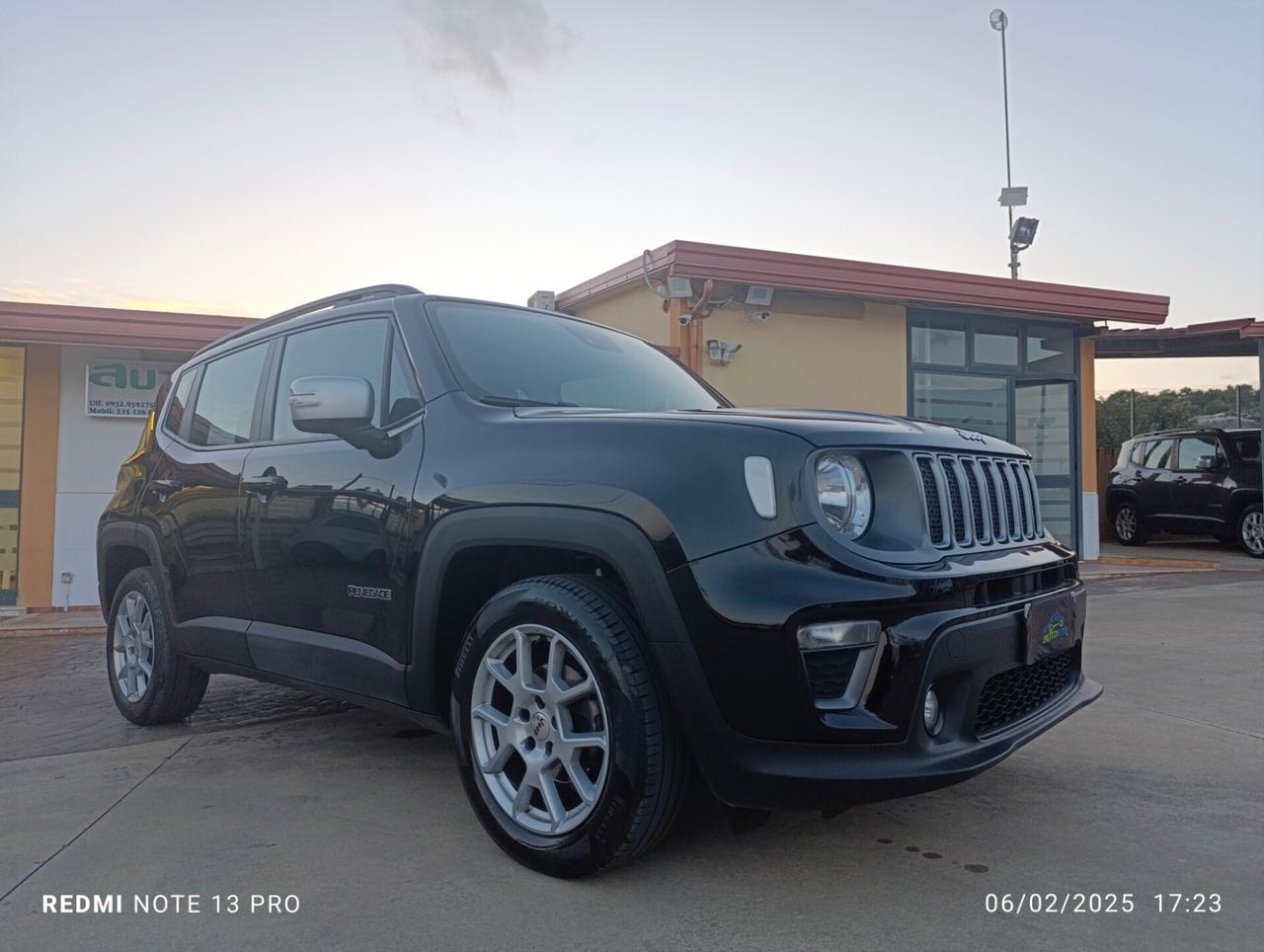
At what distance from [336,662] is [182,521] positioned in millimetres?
1324

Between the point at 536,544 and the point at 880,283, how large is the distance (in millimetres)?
8651

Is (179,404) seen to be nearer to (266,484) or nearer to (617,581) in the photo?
Result: (266,484)

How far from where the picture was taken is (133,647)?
4.72 m

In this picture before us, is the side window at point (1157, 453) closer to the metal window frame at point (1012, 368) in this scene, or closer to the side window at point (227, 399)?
the metal window frame at point (1012, 368)

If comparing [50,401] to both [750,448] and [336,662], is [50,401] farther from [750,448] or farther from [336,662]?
[750,448]

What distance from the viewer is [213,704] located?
531 cm

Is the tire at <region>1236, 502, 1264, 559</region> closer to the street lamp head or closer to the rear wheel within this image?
the rear wheel

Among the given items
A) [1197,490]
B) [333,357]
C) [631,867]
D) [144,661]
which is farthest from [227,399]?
[1197,490]

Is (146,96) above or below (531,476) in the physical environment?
above

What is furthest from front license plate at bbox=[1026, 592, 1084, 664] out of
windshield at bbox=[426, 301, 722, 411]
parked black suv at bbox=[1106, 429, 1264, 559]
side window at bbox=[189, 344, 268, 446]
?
parked black suv at bbox=[1106, 429, 1264, 559]

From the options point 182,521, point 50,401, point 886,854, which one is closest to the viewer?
point 886,854

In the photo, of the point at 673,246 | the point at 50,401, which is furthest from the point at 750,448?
the point at 50,401

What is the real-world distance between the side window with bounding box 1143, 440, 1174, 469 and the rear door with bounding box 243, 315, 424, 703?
1411 cm

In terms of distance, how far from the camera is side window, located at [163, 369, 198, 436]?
183 inches
